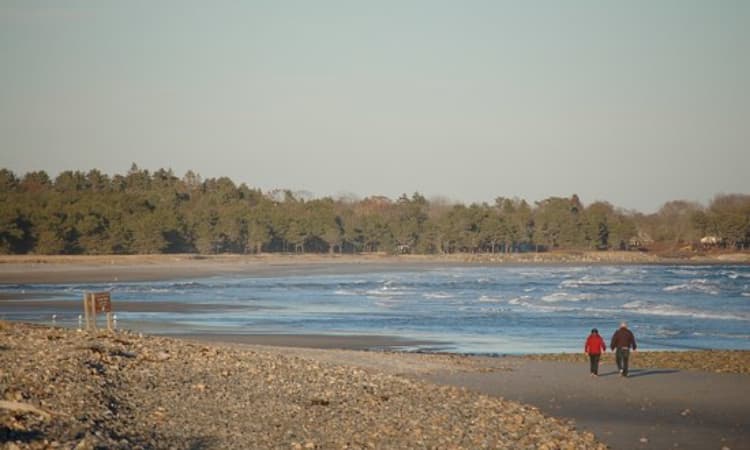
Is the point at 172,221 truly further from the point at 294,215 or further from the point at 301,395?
the point at 301,395

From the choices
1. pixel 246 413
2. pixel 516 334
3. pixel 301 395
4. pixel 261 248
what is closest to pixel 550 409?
pixel 301 395

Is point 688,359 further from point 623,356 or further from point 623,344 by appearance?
point 623,344

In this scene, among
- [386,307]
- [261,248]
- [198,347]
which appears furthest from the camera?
[261,248]

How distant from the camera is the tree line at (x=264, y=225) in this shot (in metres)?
129

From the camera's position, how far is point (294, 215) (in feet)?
538

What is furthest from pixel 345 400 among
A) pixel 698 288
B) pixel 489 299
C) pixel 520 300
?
pixel 698 288

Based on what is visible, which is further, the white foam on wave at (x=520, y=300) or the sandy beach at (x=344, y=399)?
the white foam on wave at (x=520, y=300)

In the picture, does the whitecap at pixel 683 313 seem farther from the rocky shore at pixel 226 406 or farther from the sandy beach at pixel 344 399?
the rocky shore at pixel 226 406

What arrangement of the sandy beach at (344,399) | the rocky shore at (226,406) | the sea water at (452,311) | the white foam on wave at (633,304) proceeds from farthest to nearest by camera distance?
1. the white foam on wave at (633,304)
2. the sea water at (452,311)
3. the sandy beach at (344,399)
4. the rocky shore at (226,406)

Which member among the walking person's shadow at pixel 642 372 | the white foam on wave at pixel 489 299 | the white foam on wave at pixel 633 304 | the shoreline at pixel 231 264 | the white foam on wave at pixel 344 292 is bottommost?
the walking person's shadow at pixel 642 372

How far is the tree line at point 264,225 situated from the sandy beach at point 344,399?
10840cm

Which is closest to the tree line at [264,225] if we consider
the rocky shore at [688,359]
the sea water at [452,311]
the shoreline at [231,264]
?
the shoreline at [231,264]

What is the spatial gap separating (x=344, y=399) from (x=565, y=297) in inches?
1608

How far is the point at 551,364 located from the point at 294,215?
14118 cm
